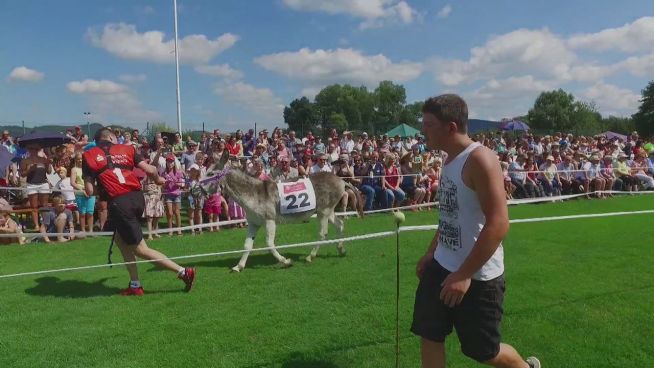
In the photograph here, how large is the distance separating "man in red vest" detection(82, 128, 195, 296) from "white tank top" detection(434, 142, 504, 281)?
4457 millimetres

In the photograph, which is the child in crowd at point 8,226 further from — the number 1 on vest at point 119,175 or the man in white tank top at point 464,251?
the man in white tank top at point 464,251

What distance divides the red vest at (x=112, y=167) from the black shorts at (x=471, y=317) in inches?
190

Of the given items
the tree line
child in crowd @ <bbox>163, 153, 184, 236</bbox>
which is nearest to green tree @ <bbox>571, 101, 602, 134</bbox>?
the tree line

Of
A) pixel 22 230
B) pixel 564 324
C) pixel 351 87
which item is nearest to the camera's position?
pixel 564 324

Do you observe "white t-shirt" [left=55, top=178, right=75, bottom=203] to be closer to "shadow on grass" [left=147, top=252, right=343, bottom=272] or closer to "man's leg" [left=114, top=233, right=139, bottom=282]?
"shadow on grass" [left=147, top=252, right=343, bottom=272]

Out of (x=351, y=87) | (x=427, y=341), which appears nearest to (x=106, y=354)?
(x=427, y=341)

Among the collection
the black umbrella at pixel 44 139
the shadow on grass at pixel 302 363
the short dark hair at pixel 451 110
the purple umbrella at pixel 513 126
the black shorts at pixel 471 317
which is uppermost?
the purple umbrella at pixel 513 126

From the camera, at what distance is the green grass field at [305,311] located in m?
4.62

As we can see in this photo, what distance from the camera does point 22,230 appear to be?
12008 millimetres

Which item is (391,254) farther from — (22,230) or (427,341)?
(22,230)

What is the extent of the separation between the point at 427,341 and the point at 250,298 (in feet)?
12.1

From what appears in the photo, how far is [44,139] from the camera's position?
1493cm

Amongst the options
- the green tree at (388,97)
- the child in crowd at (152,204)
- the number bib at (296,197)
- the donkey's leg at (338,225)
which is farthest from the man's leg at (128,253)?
the green tree at (388,97)

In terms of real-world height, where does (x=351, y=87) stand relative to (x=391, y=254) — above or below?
above
